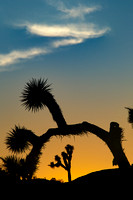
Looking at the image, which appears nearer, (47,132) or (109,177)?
(109,177)

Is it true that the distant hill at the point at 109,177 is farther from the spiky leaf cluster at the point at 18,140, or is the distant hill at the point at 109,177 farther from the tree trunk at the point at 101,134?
the spiky leaf cluster at the point at 18,140

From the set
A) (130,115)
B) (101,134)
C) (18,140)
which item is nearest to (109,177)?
Answer: (101,134)

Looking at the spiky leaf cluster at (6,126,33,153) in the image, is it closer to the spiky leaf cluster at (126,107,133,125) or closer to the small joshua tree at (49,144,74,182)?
the small joshua tree at (49,144,74,182)

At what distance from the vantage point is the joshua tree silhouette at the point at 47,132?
49.2 ft

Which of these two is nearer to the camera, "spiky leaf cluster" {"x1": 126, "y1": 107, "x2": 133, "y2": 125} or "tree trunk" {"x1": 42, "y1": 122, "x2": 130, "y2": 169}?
"tree trunk" {"x1": 42, "y1": 122, "x2": 130, "y2": 169}

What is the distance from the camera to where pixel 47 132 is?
17406mm

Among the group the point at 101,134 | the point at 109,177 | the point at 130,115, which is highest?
the point at 130,115

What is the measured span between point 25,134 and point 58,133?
2.51 metres

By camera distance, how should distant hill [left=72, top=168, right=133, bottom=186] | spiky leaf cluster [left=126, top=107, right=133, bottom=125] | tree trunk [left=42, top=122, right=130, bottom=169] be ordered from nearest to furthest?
distant hill [left=72, top=168, right=133, bottom=186], tree trunk [left=42, top=122, right=130, bottom=169], spiky leaf cluster [left=126, top=107, right=133, bottom=125]

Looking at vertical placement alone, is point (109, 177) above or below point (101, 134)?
below

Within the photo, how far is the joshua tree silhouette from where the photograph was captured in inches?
591

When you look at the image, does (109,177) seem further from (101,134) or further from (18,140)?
(18,140)

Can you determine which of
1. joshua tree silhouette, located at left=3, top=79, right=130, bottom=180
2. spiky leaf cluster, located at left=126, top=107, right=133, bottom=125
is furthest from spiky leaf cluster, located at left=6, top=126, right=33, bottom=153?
spiky leaf cluster, located at left=126, top=107, right=133, bottom=125

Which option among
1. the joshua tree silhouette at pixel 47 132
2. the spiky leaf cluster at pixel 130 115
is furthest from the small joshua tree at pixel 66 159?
the spiky leaf cluster at pixel 130 115
